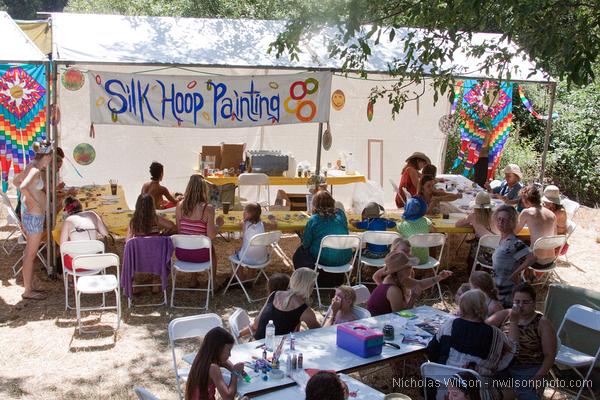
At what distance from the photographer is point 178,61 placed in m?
7.57

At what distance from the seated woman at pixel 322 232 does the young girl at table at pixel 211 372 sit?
327 centimetres

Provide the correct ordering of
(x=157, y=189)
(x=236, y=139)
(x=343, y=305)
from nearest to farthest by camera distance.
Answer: (x=343, y=305)
(x=157, y=189)
(x=236, y=139)

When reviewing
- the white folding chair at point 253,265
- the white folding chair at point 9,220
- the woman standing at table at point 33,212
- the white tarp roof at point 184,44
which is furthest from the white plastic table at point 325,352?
the white folding chair at point 9,220

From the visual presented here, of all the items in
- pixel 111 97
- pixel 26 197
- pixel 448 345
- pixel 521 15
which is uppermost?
pixel 521 15

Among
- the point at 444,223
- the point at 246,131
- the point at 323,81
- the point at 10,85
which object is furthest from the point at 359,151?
the point at 10,85

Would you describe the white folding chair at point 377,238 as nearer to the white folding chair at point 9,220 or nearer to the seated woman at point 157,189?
the seated woman at point 157,189

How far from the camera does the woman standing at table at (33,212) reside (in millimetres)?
6723

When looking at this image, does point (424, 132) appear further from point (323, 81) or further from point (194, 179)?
point (194, 179)

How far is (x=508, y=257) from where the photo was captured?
5.87 m

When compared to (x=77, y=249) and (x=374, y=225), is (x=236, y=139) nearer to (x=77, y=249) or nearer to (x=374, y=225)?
(x=374, y=225)

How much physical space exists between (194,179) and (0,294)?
7.72 feet

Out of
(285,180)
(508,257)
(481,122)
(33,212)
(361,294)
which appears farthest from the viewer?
(481,122)

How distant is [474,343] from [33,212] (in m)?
4.68

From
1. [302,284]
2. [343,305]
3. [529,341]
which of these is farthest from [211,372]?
[529,341]
